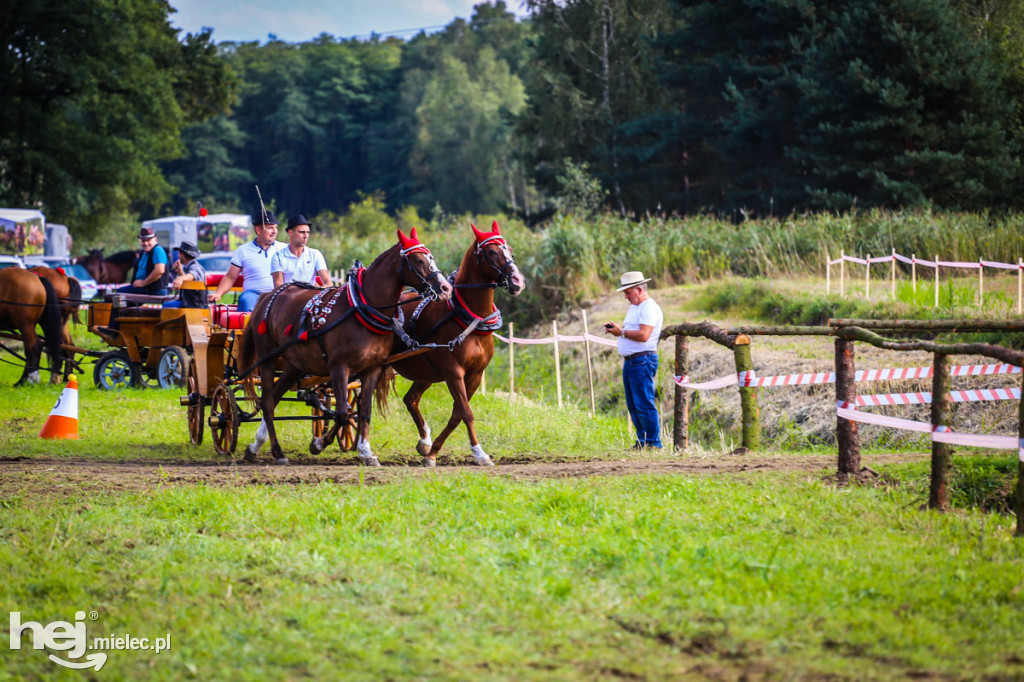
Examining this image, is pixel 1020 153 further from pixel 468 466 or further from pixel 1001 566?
pixel 1001 566

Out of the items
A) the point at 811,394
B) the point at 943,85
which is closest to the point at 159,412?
the point at 811,394

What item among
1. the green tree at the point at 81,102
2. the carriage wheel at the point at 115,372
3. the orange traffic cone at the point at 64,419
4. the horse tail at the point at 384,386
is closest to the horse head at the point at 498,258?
the horse tail at the point at 384,386

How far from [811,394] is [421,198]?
66.8m

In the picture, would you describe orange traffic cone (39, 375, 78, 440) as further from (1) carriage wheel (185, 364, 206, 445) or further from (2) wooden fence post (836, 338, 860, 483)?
(2) wooden fence post (836, 338, 860, 483)

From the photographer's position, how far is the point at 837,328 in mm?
8234

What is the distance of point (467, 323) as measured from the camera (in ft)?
31.0

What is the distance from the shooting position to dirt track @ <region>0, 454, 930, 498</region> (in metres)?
8.11

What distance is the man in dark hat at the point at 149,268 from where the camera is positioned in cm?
1550

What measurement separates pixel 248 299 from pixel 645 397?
4.43 m

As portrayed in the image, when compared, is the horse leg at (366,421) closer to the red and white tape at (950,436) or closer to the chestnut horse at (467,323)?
the chestnut horse at (467,323)

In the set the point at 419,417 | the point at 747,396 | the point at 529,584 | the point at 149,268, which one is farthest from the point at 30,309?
the point at 529,584

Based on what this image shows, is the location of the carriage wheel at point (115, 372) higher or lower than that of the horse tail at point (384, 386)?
lower

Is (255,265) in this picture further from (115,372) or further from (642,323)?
(115,372)

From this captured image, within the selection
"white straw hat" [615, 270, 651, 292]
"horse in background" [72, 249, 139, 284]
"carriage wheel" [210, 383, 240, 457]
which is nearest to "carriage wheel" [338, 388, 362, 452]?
"carriage wheel" [210, 383, 240, 457]
